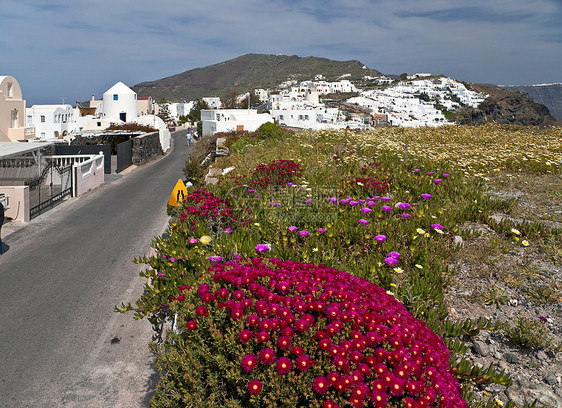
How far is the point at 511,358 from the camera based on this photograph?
12.3ft

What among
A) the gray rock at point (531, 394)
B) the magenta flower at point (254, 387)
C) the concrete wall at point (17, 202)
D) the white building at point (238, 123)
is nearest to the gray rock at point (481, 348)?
the gray rock at point (531, 394)

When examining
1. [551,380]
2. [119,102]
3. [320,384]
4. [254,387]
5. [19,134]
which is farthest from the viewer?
[119,102]

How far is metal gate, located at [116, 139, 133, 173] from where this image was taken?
24.2m

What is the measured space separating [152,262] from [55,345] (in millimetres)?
2255

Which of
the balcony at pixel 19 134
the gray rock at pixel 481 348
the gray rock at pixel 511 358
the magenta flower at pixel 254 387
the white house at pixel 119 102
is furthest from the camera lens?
the white house at pixel 119 102

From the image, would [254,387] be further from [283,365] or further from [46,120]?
[46,120]

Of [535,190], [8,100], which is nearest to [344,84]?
[8,100]

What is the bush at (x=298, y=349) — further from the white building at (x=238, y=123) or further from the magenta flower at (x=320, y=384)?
the white building at (x=238, y=123)

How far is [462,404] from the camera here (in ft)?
8.93

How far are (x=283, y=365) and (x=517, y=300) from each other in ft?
10.9

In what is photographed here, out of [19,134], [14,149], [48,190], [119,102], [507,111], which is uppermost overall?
[507,111]

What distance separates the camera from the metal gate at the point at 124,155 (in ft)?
79.3

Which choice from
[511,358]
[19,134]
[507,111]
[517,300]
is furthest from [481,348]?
[507,111]

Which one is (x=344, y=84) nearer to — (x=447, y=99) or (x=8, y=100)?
(x=447, y=99)
